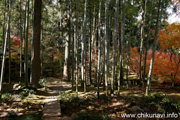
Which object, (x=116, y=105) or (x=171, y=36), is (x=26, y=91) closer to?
(x=116, y=105)

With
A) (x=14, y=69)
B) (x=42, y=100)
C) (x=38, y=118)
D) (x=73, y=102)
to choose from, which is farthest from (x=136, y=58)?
(x=14, y=69)

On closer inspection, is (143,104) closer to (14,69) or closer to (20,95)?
(20,95)

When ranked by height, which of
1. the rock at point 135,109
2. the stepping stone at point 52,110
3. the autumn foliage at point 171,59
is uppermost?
the autumn foliage at point 171,59

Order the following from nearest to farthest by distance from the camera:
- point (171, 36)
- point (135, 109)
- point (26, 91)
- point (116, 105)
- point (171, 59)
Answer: point (135, 109) → point (116, 105) → point (26, 91) → point (171, 36) → point (171, 59)

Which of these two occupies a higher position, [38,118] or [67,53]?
[67,53]

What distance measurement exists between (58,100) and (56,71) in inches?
441

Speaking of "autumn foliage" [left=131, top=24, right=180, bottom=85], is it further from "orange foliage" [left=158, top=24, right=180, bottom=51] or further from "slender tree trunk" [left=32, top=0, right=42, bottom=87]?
"slender tree trunk" [left=32, top=0, right=42, bottom=87]

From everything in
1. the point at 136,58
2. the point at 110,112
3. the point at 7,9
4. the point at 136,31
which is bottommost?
the point at 110,112

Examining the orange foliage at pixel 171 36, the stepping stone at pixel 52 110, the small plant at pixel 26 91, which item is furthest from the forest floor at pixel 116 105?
the orange foliage at pixel 171 36

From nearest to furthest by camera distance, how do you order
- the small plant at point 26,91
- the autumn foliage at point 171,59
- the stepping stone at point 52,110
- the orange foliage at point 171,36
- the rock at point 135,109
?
the stepping stone at point 52,110
the rock at point 135,109
the small plant at point 26,91
the orange foliage at point 171,36
the autumn foliage at point 171,59

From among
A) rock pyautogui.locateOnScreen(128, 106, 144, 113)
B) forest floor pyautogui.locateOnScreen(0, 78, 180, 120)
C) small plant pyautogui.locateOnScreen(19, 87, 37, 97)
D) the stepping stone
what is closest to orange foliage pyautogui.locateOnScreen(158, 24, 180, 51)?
forest floor pyautogui.locateOnScreen(0, 78, 180, 120)

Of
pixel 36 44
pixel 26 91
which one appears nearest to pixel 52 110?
pixel 26 91

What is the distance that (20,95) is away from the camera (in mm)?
5785

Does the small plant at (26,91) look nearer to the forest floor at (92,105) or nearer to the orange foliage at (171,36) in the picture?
the forest floor at (92,105)
